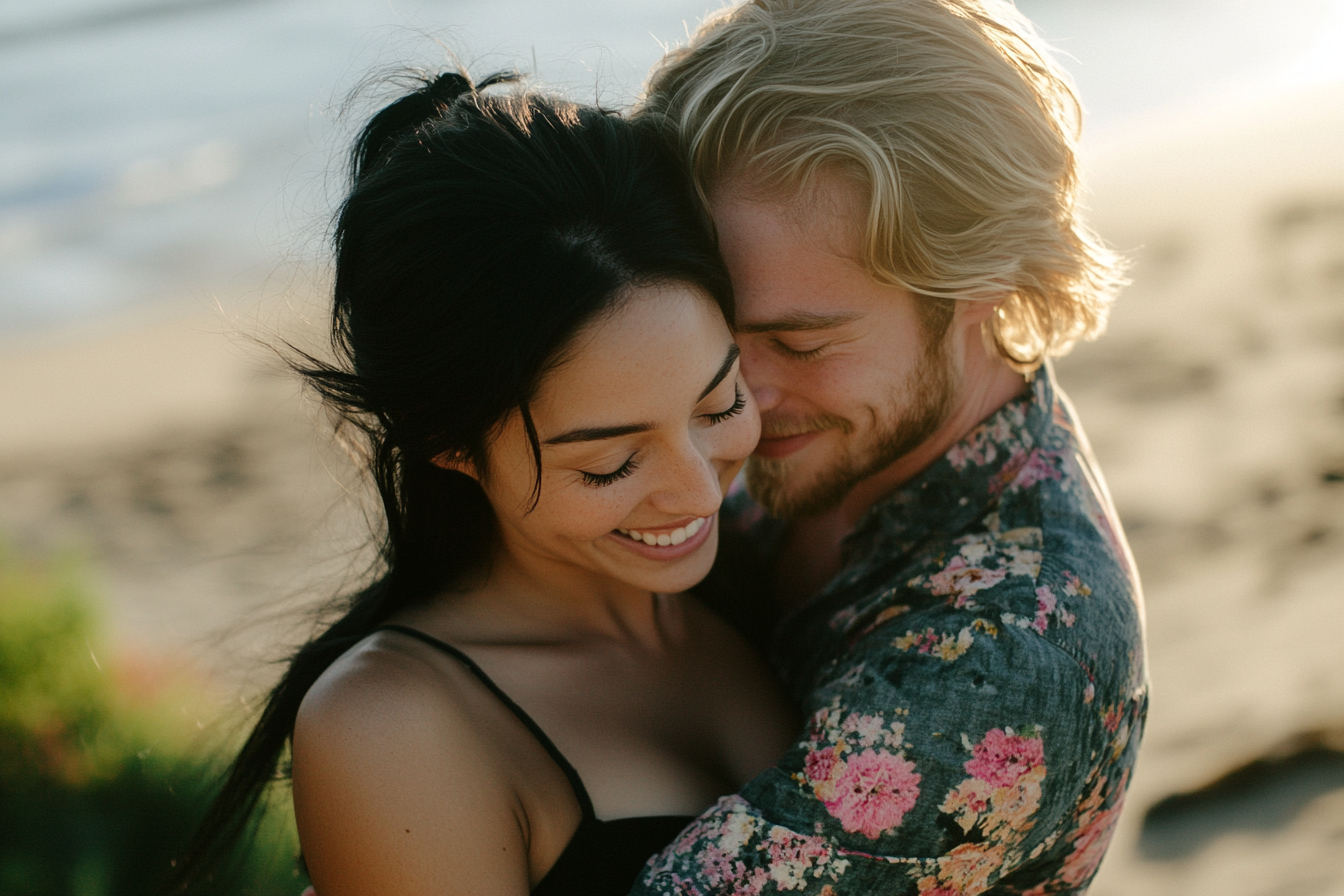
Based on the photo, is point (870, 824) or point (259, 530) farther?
point (259, 530)

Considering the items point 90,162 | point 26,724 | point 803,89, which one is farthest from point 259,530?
point 90,162

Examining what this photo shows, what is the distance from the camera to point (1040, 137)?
2.55 m

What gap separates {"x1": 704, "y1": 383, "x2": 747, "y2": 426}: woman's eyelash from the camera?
2.18 m

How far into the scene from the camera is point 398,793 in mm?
1876

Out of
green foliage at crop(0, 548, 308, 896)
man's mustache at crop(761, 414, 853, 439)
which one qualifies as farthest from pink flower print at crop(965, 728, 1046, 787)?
green foliage at crop(0, 548, 308, 896)

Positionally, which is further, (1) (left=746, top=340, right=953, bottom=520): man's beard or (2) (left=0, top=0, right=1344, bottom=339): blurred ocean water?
(2) (left=0, top=0, right=1344, bottom=339): blurred ocean water

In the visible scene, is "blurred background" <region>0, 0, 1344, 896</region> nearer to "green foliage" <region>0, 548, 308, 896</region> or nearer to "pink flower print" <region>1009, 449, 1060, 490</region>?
"green foliage" <region>0, 548, 308, 896</region>

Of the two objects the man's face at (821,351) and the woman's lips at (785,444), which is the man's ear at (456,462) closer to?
the man's face at (821,351)

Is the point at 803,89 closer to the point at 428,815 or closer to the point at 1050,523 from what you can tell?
the point at 1050,523

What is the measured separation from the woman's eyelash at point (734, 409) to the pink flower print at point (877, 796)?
2.25ft

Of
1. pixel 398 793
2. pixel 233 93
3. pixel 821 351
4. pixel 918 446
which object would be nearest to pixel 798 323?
pixel 821 351

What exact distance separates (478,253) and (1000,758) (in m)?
1.21

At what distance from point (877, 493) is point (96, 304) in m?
9.88

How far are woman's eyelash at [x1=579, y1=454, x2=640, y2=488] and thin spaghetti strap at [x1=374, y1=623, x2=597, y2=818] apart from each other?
16.0 inches
